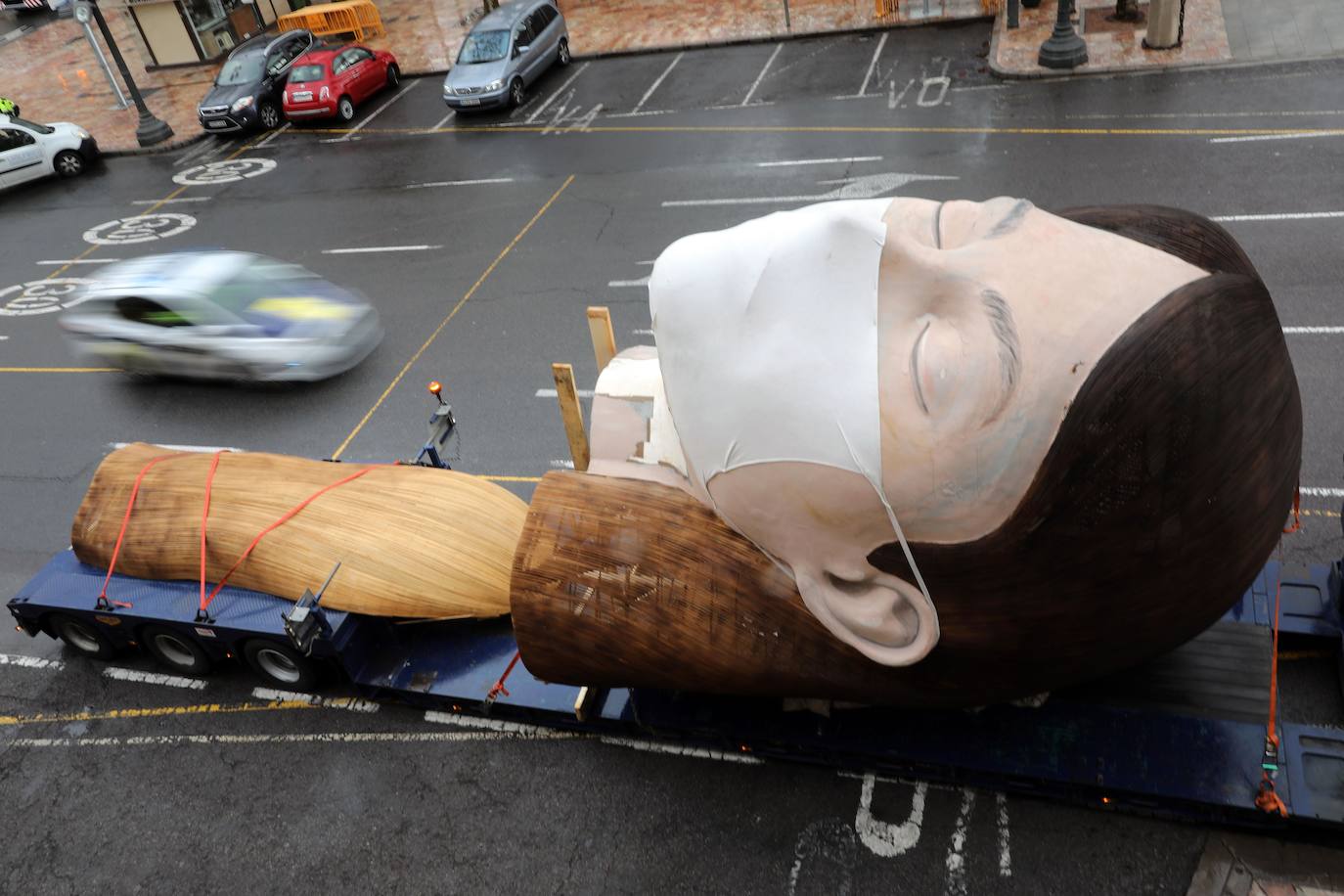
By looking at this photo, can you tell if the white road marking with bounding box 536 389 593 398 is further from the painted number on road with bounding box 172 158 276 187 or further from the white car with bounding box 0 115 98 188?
the white car with bounding box 0 115 98 188

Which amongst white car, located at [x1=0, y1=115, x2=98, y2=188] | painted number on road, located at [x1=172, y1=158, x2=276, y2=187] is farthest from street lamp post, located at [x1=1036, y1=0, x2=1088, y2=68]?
white car, located at [x1=0, y1=115, x2=98, y2=188]

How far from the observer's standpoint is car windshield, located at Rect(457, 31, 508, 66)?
65.7 feet

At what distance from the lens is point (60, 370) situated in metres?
13.1

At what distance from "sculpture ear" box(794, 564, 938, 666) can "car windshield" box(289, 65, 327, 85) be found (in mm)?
20331

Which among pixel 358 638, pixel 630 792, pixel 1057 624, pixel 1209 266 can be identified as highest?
pixel 1209 266

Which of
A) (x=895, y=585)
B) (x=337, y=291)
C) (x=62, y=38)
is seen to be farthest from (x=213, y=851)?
(x=62, y=38)

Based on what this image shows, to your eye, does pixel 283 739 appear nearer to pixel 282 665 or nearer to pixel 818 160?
pixel 282 665

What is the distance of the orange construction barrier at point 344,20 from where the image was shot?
26047mm

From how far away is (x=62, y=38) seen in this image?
31844 mm

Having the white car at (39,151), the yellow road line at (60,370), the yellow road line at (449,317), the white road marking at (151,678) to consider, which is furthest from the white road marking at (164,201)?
the white road marking at (151,678)

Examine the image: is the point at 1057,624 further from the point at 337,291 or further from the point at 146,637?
the point at 337,291

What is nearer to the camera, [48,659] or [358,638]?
[358,638]

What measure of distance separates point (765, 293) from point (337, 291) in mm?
9717

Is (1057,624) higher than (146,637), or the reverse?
(1057,624)
